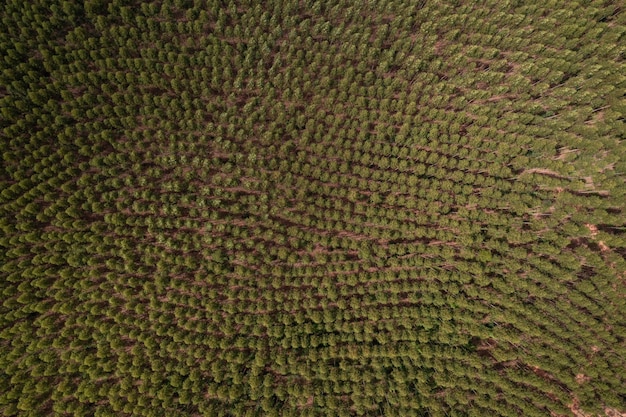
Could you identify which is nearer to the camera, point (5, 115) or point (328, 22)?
point (5, 115)

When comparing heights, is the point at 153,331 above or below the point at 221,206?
below

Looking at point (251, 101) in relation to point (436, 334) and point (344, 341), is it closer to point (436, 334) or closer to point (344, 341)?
point (344, 341)

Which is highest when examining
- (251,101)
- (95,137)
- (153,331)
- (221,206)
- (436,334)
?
(251,101)

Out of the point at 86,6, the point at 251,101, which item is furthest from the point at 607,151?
the point at 86,6

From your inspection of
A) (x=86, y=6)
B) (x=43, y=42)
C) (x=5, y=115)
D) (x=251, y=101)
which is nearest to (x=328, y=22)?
(x=251, y=101)

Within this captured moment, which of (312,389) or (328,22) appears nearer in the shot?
(312,389)

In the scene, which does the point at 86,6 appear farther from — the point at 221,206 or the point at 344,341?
the point at 344,341
